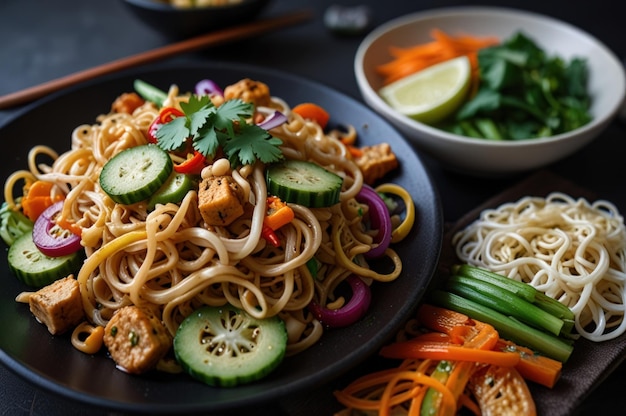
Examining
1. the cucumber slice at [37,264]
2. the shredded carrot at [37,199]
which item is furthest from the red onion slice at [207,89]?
the cucumber slice at [37,264]

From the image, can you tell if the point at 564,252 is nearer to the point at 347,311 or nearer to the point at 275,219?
the point at 347,311

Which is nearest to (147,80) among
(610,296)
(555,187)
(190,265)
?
(190,265)

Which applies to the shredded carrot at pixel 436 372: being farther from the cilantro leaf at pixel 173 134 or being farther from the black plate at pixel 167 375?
the cilantro leaf at pixel 173 134

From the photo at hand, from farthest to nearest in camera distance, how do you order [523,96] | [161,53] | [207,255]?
[161,53] → [523,96] → [207,255]

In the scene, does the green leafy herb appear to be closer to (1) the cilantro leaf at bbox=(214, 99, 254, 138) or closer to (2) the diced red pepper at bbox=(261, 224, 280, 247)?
(1) the cilantro leaf at bbox=(214, 99, 254, 138)

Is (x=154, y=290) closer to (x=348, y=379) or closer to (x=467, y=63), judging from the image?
(x=348, y=379)

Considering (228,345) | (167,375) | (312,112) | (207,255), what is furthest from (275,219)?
(312,112)
